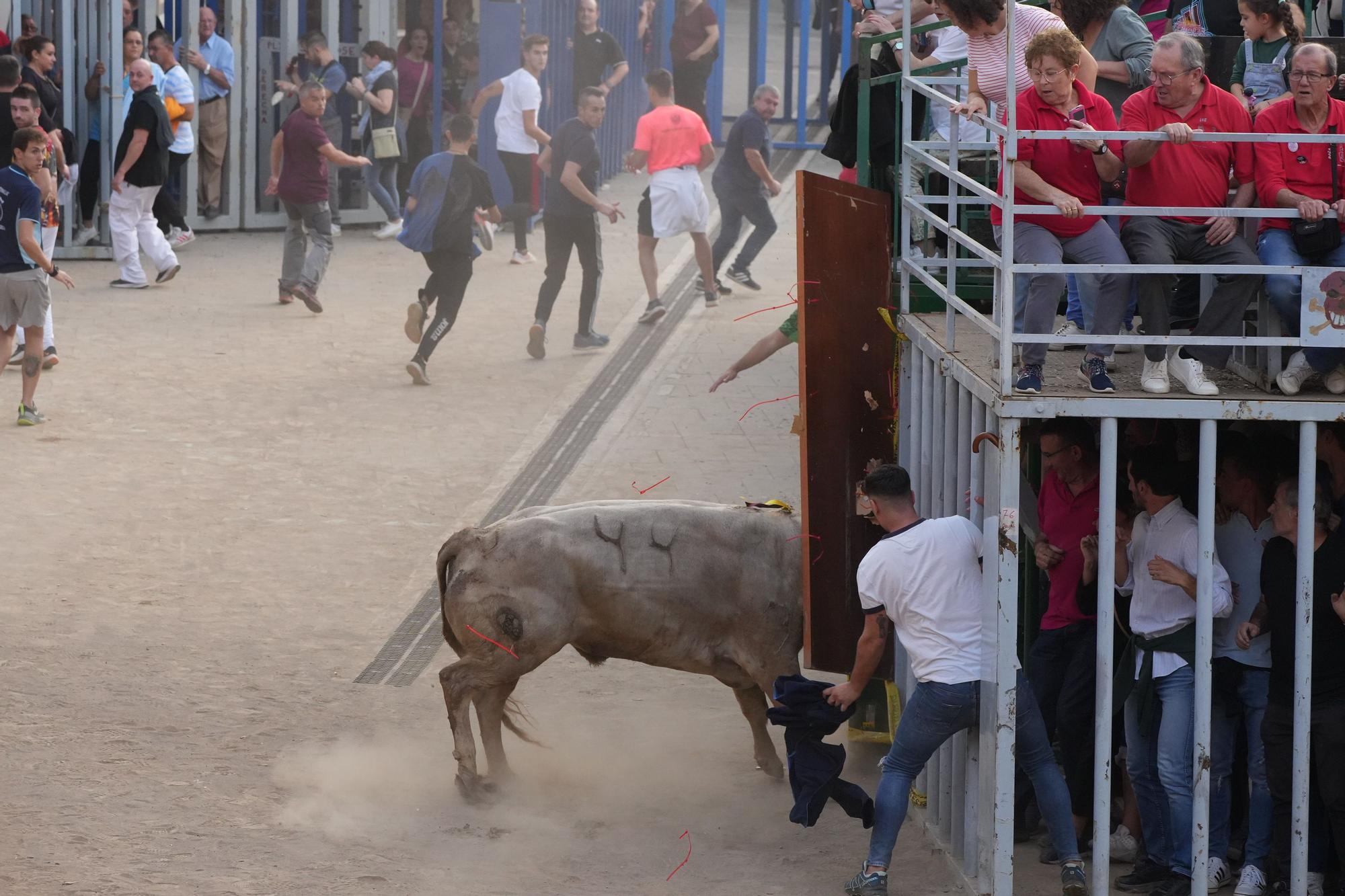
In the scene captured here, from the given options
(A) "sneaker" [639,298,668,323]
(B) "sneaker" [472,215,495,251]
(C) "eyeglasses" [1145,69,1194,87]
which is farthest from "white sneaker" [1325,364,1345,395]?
(B) "sneaker" [472,215,495,251]

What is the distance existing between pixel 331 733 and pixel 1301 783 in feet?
15.0

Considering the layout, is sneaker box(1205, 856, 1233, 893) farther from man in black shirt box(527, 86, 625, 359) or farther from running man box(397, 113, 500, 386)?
man in black shirt box(527, 86, 625, 359)

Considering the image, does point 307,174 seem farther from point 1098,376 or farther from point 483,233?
point 1098,376

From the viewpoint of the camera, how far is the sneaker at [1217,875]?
265 inches

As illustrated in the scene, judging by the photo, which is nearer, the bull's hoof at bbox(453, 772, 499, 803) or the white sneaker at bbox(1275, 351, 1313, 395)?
the white sneaker at bbox(1275, 351, 1313, 395)

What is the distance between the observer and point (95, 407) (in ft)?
45.5

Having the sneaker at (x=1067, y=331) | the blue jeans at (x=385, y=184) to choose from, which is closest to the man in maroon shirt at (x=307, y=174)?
the blue jeans at (x=385, y=184)

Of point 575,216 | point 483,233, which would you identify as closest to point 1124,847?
point 575,216

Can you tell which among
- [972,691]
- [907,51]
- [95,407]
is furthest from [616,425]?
[972,691]

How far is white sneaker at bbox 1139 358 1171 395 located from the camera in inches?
246

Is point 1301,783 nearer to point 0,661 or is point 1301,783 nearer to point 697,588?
point 697,588

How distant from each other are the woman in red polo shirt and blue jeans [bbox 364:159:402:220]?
14.8 m

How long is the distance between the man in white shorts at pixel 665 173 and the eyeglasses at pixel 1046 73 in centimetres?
997

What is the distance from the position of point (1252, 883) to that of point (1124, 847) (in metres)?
0.63
